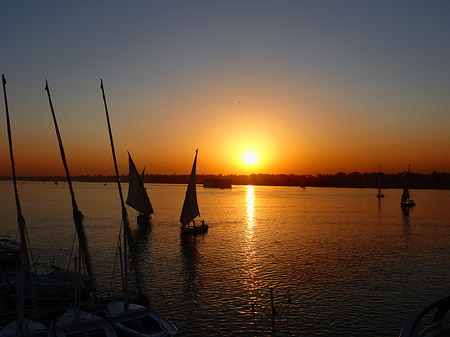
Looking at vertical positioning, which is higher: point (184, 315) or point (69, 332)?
point (69, 332)

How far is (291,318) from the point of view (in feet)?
93.0

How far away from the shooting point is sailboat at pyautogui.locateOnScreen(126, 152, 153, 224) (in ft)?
237

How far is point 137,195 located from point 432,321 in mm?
74537

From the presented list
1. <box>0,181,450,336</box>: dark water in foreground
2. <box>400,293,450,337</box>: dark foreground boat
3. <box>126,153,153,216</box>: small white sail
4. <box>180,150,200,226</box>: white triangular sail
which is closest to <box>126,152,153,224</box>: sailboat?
<box>126,153,153,216</box>: small white sail

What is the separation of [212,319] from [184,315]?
2.39m

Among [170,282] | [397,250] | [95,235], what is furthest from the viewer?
[95,235]

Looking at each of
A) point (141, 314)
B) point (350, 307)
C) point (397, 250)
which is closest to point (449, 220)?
point (397, 250)

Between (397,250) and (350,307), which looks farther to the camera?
(397,250)

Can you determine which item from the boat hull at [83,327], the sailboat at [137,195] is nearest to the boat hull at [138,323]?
the boat hull at [83,327]

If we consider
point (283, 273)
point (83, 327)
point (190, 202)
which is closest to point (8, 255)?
point (83, 327)

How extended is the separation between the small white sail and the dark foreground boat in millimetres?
64230

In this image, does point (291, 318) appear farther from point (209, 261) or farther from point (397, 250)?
point (397, 250)

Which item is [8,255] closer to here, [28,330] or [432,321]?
[28,330]

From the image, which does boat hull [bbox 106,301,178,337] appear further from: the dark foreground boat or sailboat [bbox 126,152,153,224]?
sailboat [bbox 126,152,153,224]
